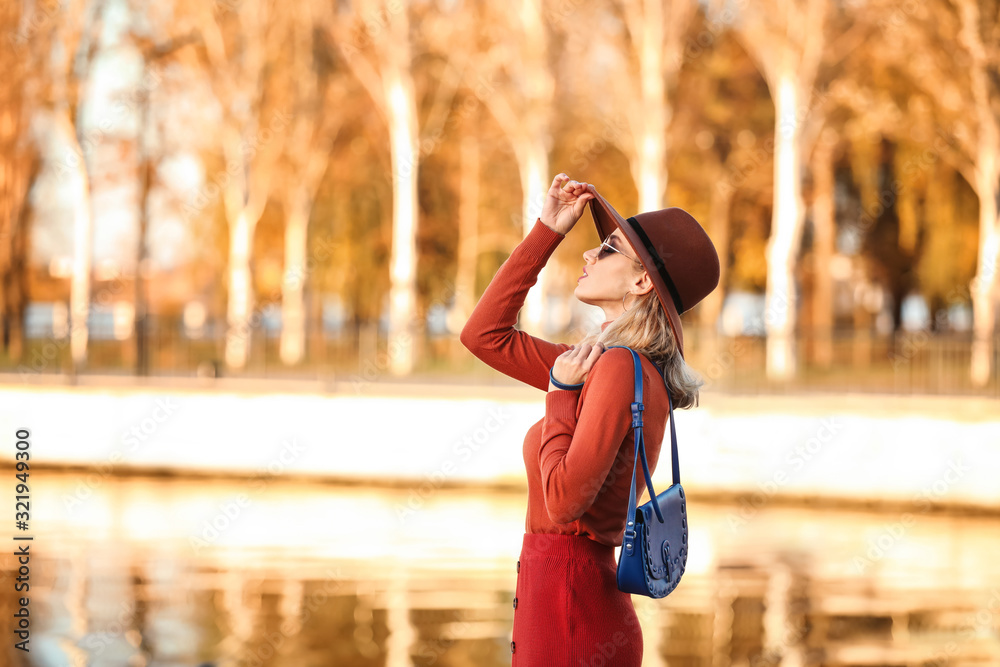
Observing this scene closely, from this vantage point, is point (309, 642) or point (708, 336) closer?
point (309, 642)

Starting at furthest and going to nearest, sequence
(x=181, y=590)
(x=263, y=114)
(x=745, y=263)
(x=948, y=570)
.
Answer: (x=745, y=263) < (x=263, y=114) < (x=948, y=570) < (x=181, y=590)

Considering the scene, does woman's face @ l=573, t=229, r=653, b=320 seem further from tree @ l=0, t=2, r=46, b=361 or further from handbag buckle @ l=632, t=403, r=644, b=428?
tree @ l=0, t=2, r=46, b=361

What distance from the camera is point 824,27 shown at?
25.3 meters

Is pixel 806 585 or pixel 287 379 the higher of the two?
pixel 287 379

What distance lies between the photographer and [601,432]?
2.58m

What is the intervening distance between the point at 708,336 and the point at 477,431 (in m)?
4.60

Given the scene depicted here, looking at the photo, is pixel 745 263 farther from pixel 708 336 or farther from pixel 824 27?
pixel 708 336

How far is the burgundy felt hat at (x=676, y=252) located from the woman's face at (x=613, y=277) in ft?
0.15

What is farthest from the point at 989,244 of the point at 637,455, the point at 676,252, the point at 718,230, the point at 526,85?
the point at 637,455

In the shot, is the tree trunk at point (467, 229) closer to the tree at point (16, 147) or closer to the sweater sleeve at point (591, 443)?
the tree at point (16, 147)

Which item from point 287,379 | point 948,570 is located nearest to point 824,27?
point 287,379

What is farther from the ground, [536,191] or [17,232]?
[17,232]

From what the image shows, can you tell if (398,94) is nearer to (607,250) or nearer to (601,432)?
(607,250)

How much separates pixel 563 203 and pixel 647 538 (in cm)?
83
